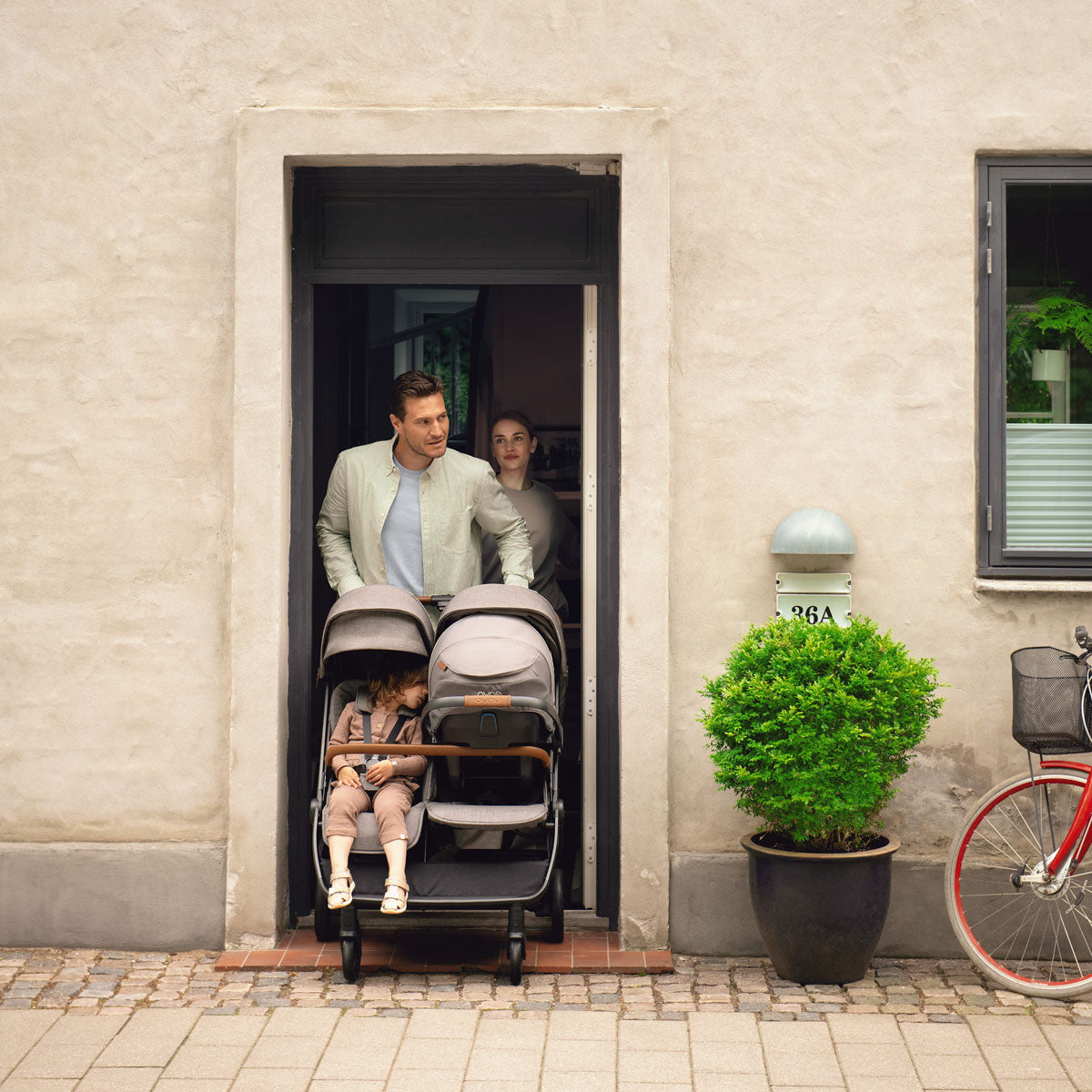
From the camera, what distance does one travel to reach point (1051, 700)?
481 cm

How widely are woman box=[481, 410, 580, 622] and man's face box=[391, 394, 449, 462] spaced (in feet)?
2.77

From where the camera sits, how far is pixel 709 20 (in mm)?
5371

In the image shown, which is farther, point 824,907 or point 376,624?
point 376,624

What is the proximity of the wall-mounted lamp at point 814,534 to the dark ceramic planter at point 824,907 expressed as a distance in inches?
46.8

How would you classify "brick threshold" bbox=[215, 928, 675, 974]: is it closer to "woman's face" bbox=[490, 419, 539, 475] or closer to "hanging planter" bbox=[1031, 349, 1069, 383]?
"woman's face" bbox=[490, 419, 539, 475]

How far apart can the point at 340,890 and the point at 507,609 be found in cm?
126

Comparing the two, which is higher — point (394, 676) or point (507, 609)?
point (507, 609)

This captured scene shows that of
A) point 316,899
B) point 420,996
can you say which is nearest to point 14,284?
point 316,899

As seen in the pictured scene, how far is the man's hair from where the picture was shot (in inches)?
224

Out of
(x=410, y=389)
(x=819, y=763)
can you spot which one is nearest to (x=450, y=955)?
(x=819, y=763)

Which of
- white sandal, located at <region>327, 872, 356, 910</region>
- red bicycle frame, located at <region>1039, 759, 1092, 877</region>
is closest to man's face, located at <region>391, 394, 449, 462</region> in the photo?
white sandal, located at <region>327, 872, 356, 910</region>

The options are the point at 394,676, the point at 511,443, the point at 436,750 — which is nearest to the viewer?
the point at 436,750

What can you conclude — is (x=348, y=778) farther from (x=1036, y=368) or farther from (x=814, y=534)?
(x=1036, y=368)

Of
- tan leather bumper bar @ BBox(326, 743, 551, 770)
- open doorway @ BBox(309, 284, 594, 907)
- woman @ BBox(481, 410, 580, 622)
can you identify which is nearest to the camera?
tan leather bumper bar @ BBox(326, 743, 551, 770)
